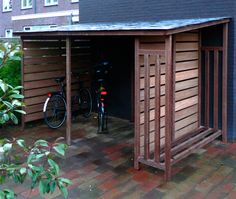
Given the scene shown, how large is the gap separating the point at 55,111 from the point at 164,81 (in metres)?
2.61

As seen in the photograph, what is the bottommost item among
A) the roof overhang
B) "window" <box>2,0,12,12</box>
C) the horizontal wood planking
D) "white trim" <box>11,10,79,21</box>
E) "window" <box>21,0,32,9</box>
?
the horizontal wood planking

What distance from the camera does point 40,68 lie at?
237 inches

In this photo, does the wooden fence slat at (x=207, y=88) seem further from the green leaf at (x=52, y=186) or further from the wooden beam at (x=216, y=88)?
the green leaf at (x=52, y=186)

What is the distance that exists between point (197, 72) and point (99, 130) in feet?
6.26

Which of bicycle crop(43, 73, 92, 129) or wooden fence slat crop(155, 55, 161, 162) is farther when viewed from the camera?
bicycle crop(43, 73, 92, 129)

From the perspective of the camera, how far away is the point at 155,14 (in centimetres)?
574

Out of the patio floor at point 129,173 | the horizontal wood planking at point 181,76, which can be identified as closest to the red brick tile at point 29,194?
the patio floor at point 129,173

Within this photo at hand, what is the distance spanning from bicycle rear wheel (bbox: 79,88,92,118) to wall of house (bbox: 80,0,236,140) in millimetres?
1528

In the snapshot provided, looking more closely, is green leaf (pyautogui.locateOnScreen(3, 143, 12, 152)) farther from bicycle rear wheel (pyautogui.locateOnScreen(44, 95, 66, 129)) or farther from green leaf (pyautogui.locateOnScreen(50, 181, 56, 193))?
bicycle rear wheel (pyautogui.locateOnScreen(44, 95, 66, 129))

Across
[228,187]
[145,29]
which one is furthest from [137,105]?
[228,187]

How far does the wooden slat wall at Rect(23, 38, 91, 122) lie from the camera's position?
5.82m

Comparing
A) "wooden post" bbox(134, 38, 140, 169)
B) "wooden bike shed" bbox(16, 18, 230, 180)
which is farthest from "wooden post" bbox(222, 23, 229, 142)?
"wooden post" bbox(134, 38, 140, 169)

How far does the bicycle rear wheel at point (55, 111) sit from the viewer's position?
19.7 feet

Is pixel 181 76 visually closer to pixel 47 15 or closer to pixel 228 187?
pixel 228 187
